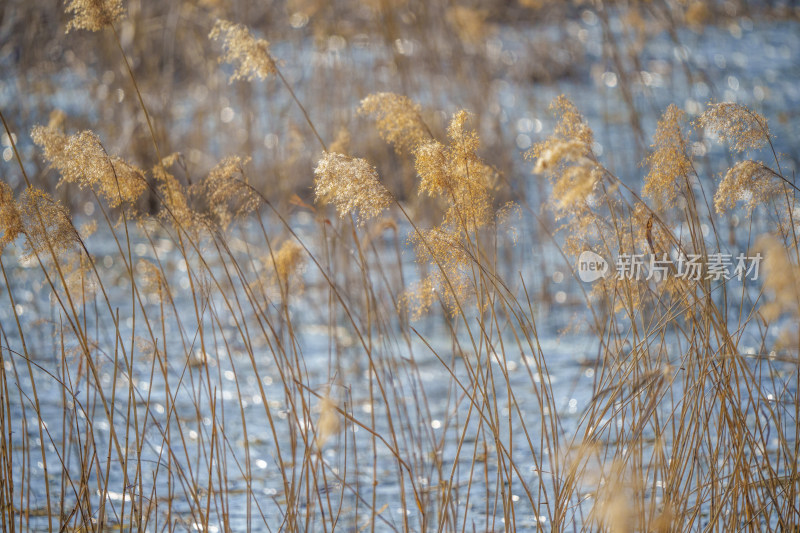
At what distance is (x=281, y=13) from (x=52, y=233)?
3.23 metres

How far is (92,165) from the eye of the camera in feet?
3.42

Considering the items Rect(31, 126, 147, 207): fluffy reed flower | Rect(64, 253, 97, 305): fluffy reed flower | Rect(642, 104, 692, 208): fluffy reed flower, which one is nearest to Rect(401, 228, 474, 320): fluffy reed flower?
Rect(642, 104, 692, 208): fluffy reed flower

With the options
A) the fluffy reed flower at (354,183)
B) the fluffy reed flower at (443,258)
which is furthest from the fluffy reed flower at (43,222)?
the fluffy reed flower at (443,258)

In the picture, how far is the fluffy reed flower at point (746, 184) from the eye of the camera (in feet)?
3.30

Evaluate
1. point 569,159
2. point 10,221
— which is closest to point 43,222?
point 10,221

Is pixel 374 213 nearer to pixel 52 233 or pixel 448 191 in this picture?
pixel 448 191

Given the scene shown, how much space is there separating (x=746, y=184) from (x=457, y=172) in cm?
38

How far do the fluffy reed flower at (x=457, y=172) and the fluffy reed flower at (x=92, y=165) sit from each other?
1.31ft

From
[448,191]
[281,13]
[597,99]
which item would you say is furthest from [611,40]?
[597,99]

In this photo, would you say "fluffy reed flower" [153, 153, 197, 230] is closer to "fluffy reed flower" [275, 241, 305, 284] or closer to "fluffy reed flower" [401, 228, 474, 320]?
"fluffy reed flower" [275, 241, 305, 284]

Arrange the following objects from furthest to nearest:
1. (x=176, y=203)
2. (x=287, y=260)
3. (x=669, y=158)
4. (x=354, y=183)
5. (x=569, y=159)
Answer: (x=287, y=260)
(x=176, y=203)
(x=669, y=158)
(x=354, y=183)
(x=569, y=159)

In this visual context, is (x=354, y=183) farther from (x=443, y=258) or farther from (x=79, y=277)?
(x=79, y=277)

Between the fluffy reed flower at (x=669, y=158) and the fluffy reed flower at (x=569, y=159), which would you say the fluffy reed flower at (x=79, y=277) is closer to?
the fluffy reed flower at (x=569, y=159)

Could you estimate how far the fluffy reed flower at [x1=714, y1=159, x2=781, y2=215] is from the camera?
1.00 m
